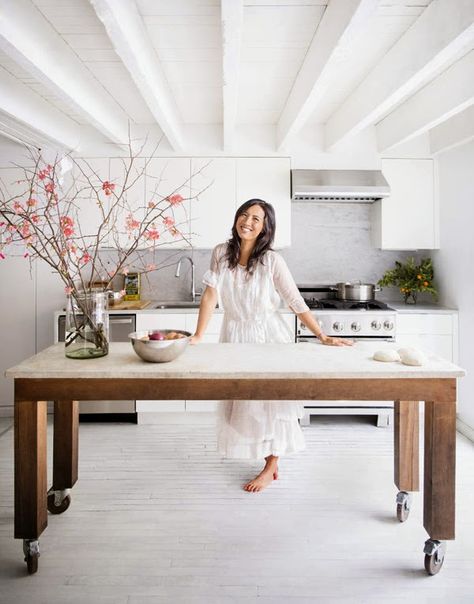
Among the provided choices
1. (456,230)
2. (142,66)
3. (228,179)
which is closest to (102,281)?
(228,179)

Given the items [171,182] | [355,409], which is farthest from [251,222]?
[355,409]

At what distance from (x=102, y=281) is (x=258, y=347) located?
8.83ft

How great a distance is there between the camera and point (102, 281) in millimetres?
A: 4898

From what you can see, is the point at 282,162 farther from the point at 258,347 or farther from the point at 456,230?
the point at 258,347

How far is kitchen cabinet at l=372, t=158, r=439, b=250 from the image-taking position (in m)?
4.68

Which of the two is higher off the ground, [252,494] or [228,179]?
[228,179]

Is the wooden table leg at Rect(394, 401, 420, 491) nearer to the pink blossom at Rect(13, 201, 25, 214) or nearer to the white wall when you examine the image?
the white wall

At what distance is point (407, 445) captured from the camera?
2.75m

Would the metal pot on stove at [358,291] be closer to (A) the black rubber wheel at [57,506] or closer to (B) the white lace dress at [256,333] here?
(B) the white lace dress at [256,333]

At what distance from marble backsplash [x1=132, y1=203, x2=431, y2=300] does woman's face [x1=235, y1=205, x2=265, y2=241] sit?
2175 millimetres

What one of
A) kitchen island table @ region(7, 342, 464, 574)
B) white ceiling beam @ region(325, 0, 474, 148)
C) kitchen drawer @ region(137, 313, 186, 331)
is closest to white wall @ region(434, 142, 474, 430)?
white ceiling beam @ region(325, 0, 474, 148)

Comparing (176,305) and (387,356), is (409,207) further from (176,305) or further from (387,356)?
(387,356)

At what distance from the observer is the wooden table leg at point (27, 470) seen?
2234 mm

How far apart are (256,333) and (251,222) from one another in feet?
2.28
